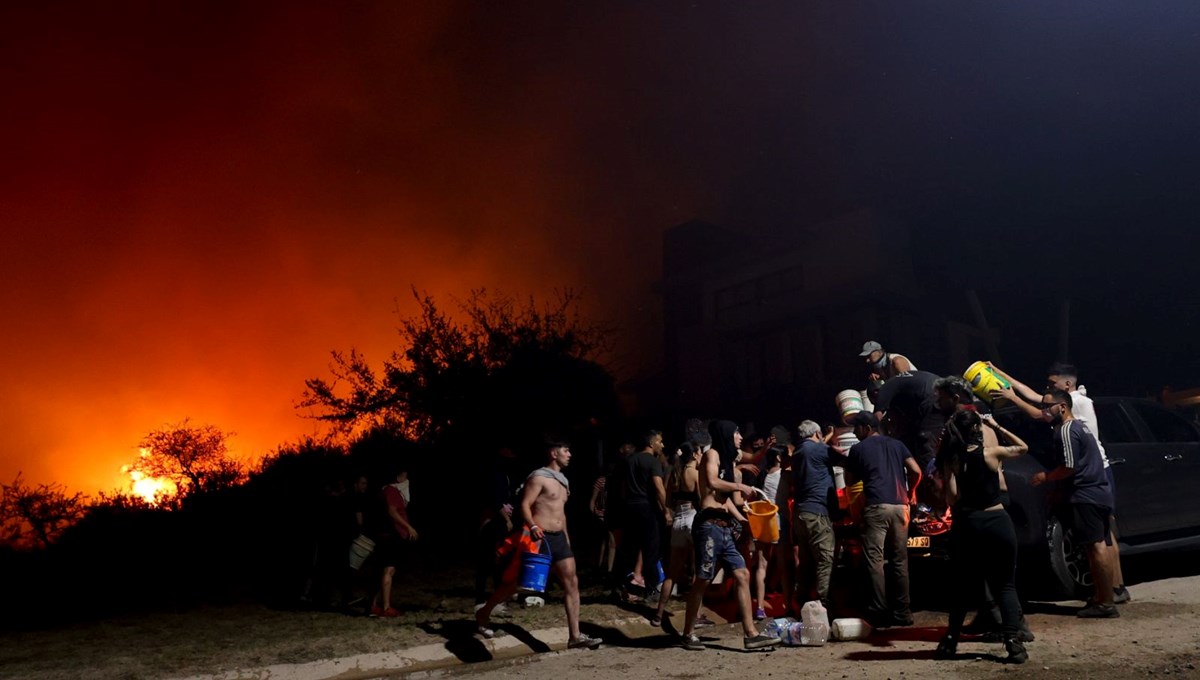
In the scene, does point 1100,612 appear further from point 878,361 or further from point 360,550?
point 360,550

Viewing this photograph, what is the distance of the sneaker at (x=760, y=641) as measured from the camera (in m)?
6.99

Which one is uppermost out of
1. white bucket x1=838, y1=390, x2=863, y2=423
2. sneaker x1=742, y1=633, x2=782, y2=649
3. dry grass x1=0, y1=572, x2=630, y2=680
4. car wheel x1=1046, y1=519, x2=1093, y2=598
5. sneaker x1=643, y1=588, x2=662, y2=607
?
white bucket x1=838, y1=390, x2=863, y2=423

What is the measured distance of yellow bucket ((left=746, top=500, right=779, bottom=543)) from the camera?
293 inches

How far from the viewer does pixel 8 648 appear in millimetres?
8484

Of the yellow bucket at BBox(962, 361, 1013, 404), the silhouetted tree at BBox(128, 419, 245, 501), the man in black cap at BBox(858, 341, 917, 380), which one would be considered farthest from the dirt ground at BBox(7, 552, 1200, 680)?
the silhouetted tree at BBox(128, 419, 245, 501)

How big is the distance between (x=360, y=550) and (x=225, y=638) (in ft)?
6.05

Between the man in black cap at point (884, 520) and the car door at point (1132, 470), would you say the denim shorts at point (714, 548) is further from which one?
the car door at point (1132, 470)

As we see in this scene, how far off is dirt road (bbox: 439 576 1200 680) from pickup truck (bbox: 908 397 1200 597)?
0.36 metres

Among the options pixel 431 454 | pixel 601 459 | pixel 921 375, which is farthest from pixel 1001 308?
pixel 921 375

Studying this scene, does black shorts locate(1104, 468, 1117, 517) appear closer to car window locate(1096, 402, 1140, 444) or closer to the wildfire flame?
car window locate(1096, 402, 1140, 444)

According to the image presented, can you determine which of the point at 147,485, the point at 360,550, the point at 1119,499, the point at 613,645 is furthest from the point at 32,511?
the point at 1119,499

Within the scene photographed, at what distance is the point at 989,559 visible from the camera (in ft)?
18.6

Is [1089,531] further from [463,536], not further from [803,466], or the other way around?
[463,536]

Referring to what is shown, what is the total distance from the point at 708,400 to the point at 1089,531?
29088mm
